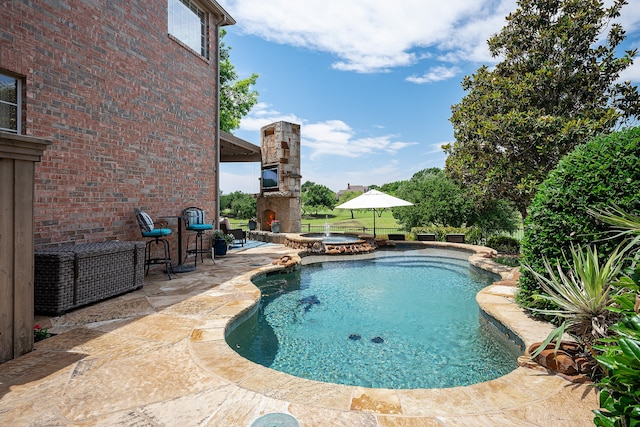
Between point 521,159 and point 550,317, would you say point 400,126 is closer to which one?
point 521,159

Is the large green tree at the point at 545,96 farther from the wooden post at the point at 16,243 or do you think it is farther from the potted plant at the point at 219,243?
the wooden post at the point at 16,243

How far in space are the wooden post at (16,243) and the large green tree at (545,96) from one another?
9.19 metres

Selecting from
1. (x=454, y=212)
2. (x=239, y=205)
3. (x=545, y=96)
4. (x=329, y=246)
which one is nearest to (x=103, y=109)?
(x=329, y=246)

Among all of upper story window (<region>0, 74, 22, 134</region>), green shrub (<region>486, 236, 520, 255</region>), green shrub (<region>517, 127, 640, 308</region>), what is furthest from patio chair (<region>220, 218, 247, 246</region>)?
green shrub (<region>486, 236, 520, 255</region>)

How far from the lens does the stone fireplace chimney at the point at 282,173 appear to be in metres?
15.9

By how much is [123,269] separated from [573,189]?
→ 6721 millimetres

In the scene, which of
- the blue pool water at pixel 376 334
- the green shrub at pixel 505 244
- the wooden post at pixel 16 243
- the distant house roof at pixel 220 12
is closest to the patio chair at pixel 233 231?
the blue pool water at pixel 376 334

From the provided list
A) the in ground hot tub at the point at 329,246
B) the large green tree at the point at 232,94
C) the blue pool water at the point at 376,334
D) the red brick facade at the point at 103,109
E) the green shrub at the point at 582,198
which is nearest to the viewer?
the green shrub at the point at 582,198

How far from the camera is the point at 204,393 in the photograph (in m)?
2.32

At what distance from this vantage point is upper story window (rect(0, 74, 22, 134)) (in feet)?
14.7

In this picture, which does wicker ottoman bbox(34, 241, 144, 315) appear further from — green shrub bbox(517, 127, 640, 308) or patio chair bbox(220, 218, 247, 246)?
patio chair bbox(220, 218, 247, 246)

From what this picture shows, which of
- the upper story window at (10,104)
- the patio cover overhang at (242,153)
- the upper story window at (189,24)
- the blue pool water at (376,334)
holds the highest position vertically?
the upper story window at (189,24)

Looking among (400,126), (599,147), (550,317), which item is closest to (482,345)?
(550,317)

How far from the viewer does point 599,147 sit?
11.4 feet
